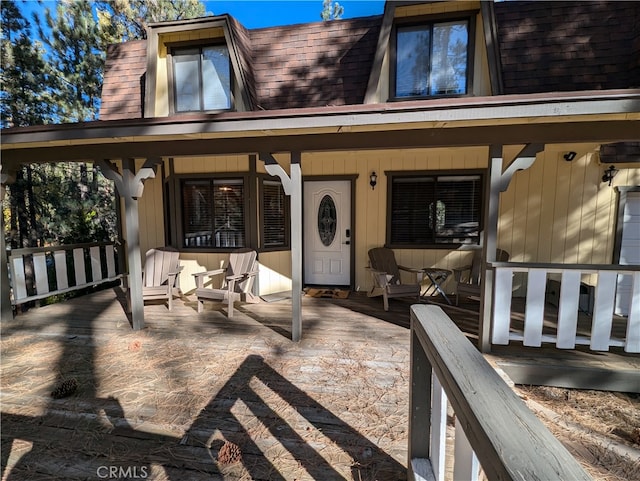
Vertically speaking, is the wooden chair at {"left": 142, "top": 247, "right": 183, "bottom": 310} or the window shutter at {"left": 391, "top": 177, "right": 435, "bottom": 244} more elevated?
the window shutter at {"left": 391, "top": 177, "right": 435, "bottom": 244}

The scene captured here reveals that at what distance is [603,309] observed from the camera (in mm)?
2762

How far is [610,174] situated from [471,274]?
2380 millimetres

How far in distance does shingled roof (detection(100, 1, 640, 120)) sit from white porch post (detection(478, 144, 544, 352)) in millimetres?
2055

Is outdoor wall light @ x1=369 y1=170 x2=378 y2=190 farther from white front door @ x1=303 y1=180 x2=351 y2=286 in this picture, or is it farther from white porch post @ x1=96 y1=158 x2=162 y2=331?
white porch post @ x1=96 y1=158 x2=162 y2=331

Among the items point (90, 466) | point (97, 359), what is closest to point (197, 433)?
point (90, 466)

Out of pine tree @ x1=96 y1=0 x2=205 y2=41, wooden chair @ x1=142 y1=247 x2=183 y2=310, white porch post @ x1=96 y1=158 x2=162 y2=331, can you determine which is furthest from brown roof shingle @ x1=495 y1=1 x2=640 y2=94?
pine tree @ x1=96 y1=0 x2=205 y2=41

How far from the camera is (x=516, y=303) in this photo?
15.4ft

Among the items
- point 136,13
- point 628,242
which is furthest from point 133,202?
point 136,13

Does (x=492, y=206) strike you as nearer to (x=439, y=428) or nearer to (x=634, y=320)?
(x=634, y=320)

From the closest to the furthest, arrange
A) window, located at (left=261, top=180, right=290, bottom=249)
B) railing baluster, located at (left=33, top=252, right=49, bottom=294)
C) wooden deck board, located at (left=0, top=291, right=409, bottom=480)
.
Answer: wooden deck board, located at (left=0, top=291, right=409, bottom=480) < railing baluster, located at (left=33, top=252, right=49, bottom=294) < window, located at (left=261, top=180, right=290, bottom=249)

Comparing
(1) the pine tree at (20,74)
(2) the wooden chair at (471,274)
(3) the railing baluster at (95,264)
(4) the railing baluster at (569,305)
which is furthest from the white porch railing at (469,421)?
(1) the pine tree at (20,74)

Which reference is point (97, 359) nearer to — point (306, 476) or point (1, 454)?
point (1, 454)

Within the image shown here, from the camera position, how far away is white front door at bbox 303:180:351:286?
556 centimetres

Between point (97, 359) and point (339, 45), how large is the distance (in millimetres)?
5321
